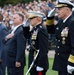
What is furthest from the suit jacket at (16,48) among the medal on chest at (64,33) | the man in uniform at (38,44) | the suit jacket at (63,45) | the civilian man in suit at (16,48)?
the medal on chest at (64,33)

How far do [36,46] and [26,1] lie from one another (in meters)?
23.4

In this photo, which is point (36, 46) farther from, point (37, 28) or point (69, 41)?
point (69, 41)

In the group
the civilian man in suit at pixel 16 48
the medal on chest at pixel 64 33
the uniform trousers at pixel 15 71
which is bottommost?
the uniform trousers at pixel 15 71

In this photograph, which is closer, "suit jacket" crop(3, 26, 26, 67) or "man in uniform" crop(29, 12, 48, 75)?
"man in uniform" crop(29, 12, 48, 75)

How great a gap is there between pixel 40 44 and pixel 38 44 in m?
0.07

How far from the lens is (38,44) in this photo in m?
8.12

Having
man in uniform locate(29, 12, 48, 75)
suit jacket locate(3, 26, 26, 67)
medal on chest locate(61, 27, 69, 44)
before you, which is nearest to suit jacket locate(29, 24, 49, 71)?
man in uniform locate(29, 12, 48, 75)

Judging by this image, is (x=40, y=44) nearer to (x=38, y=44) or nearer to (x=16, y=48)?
(x=38, y=44)

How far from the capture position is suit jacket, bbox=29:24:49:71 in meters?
8.06

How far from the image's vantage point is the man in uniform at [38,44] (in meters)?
8.06

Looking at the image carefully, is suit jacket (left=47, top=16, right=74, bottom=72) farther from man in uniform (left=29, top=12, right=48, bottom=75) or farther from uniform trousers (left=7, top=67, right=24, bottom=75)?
uniform trousers (left=7, top=67, right=24, bottom=75)

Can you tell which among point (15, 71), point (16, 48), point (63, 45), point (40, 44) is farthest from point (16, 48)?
point (63, 45)

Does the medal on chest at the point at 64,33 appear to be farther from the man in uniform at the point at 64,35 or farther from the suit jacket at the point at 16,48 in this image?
the suit jacket at the point at 16,48

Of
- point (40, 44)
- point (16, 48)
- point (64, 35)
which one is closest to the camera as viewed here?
point (64, 35)
